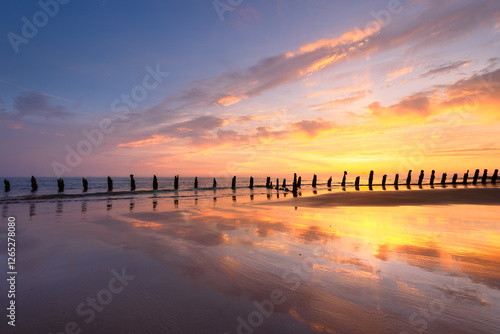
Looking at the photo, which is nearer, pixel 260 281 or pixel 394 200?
pixel 260 281

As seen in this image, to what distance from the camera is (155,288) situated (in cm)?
465

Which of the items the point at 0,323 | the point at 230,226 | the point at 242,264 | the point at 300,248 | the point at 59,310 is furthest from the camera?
the point at 230,226

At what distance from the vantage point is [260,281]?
191 inches

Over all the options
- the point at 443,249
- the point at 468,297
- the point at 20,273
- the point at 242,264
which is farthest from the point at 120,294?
the point at 443,249

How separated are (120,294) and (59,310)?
0.89m

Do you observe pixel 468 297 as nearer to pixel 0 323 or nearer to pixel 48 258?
pixel 0 323

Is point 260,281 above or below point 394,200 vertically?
above

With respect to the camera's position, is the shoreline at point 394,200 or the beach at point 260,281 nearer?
the beach at point 260,281

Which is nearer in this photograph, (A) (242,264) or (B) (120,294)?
(B) (120,294)

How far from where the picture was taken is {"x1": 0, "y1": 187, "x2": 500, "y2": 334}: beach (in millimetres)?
3449

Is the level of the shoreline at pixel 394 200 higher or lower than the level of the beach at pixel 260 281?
lower

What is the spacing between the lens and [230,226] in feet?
34.7

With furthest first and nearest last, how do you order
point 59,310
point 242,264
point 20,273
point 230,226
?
point 230,226 → point 242,264 → point 20,273 → point 59,310

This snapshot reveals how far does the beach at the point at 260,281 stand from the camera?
3.45 metres
